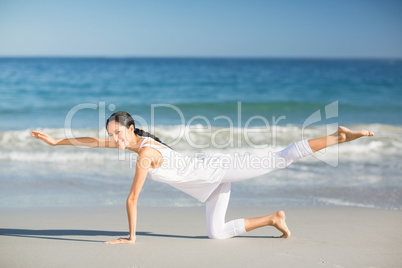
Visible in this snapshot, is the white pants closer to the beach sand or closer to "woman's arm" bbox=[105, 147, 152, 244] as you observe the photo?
the beach sand

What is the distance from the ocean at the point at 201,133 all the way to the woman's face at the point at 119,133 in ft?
6.01

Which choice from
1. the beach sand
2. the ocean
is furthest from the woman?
the ocean

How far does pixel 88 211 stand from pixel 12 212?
871 millimetres

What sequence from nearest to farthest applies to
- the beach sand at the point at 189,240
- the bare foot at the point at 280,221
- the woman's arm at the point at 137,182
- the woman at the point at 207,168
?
1. the beach sand at the point at 189,240
2. the woman's arm at the point at 137,182
3. the woman at the point at 207,168
4. the bare foot at the point at 280,221

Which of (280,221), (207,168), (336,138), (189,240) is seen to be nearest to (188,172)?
(207,168)

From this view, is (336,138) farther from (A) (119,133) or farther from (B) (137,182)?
(A) (119,133)

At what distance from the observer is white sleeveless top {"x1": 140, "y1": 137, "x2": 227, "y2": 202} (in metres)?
4.03

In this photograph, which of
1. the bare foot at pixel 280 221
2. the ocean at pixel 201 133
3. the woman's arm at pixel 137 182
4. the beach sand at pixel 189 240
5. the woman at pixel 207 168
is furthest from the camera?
the ocean at pixel 201 133

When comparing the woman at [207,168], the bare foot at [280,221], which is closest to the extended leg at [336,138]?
the woman at [207,168]

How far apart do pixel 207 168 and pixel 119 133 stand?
86 centimetres

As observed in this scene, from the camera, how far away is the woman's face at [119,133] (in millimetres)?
3912

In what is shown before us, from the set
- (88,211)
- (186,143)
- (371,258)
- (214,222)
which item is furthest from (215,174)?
(186,143)

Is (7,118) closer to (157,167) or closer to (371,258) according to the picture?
(157,167)

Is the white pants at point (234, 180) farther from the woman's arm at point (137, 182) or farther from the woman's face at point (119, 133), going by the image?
the woman's face at point (119, 133)
